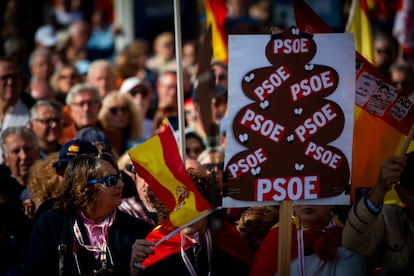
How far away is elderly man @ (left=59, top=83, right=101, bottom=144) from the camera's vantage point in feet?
30.3

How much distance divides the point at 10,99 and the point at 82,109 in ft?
2.40

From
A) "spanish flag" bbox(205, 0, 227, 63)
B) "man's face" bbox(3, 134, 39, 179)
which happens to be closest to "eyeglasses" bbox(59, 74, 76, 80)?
"spanish flag" bbox(205, 0, 227, 63)

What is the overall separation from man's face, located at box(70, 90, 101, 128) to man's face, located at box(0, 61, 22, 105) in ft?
1.87

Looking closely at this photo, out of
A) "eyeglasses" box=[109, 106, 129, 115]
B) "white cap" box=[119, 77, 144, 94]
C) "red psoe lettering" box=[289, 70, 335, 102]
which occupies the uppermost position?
"red psoe lettering" box=[289, 70, 335, 102]

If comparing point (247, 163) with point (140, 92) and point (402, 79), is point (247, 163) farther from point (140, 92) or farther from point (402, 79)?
point (140, 92)

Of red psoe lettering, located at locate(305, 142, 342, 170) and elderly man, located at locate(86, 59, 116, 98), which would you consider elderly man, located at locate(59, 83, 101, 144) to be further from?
red psoe lettering, located at locate(305, 142, 342, 170)

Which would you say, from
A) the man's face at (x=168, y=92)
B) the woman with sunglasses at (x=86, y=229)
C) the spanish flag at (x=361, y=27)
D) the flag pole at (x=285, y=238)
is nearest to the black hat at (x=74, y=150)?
the woman with sunglasses at (x=86, y=229)

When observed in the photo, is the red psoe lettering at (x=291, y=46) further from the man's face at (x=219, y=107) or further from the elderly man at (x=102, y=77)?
the elderly man at (x=102, y=77)

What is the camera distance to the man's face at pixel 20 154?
306 inches

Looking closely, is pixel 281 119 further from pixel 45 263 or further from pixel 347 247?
pixel 45 263

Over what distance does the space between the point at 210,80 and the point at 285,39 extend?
1.90m

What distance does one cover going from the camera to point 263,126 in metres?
5.23

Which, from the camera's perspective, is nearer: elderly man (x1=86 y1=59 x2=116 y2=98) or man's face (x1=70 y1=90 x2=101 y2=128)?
→ man's face (x1=70 y1=90 x2=101 y2=128)

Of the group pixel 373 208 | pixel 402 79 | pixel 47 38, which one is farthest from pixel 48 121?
pixel 47 38
